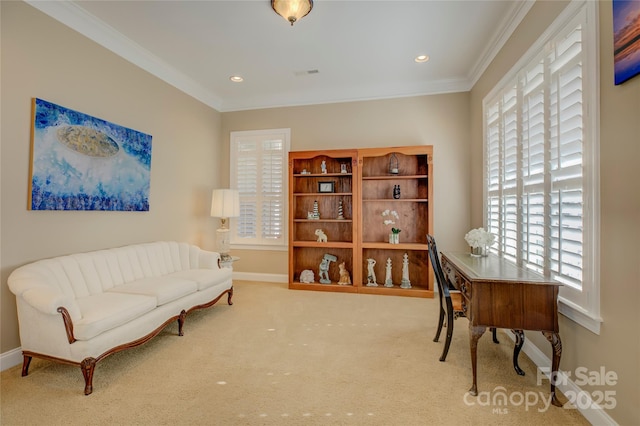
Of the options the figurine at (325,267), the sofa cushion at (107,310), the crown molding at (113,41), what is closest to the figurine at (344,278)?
the figurine at (325,267)

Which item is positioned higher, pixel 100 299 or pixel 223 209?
pixel 223 209

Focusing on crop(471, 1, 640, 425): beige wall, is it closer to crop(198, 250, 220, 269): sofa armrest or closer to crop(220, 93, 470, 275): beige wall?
crop(220, 93, 470, 275): beige wall

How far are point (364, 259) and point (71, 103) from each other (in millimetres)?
4063

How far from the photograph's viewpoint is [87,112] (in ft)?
9.84

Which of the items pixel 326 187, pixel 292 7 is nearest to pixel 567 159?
pixel 292 7

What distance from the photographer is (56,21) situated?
2.70 metres

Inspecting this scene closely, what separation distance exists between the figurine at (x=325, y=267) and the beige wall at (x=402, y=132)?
719 mm

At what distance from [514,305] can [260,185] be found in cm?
411

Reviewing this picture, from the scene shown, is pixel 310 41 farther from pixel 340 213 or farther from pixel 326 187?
pixel 340 213

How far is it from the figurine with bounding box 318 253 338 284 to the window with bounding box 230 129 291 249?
787mm

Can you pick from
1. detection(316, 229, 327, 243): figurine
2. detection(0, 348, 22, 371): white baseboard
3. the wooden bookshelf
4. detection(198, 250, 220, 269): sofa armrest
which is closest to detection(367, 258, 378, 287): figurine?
the wooden bookshelf

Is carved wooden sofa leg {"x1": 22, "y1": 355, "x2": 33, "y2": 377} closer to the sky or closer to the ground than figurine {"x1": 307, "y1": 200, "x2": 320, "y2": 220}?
closer to the ground

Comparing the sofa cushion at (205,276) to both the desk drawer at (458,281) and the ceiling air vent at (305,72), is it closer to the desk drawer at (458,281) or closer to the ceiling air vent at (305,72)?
the desk drawer at (458,281)

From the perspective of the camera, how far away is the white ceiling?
9.14 feet
